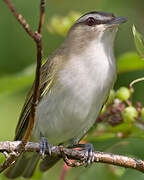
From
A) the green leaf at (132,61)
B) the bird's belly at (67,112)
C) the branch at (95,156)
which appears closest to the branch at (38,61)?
the branch at (95,156)

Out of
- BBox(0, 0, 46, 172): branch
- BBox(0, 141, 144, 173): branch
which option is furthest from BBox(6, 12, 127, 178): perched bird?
BBox(0, 0, 46, 172): branch

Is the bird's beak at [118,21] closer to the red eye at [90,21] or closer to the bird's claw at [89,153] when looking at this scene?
the red eye at [90,21]

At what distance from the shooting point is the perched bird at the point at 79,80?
4367 millimetres

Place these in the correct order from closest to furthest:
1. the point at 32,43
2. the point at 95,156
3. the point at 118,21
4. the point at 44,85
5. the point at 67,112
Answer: the point at 95,156 → the point at 118,21 → the point at 67,112 → the point at 44,85 → the point at 32,43

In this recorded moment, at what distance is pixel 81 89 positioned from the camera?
4.35 m

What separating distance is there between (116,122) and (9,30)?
3.14 meters

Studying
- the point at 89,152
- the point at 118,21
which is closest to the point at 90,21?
the point at 118,21

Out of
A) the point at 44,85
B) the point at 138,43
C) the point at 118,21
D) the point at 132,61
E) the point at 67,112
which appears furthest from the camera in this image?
the point at 44,85

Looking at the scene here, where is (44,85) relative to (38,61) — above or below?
below

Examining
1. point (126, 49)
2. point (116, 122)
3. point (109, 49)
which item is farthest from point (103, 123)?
point (126, 49)

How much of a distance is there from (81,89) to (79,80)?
3.7 inches

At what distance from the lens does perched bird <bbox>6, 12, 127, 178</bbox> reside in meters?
4.37

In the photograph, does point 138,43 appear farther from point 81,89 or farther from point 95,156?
point 81,89

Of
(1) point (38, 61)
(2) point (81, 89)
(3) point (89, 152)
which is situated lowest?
(3) point (89, 152)
